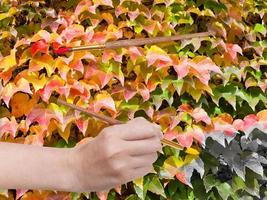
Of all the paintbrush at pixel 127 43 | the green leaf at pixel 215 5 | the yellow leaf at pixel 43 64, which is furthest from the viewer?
the green leaf at pixel 215 5

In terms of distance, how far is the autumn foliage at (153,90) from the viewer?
2133 millimetres

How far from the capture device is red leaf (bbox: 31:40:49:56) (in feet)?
7.07

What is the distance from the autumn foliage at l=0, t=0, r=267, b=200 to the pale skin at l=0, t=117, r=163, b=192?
508 millimetres

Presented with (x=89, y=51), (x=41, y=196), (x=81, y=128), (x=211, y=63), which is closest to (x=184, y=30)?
(x=211, y=63)

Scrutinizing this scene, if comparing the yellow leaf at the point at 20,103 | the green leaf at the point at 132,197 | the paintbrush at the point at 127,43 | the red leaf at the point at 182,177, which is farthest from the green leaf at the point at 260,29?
the yellow leaf at the point at 20,103

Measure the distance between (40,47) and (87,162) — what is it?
0.71 m

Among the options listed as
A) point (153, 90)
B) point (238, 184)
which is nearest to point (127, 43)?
point (153, 90)

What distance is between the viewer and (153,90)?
2174mm

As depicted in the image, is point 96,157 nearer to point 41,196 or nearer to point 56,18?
point 41,196

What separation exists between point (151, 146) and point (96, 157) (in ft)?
0.49

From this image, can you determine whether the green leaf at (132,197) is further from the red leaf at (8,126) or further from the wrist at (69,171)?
the wrist at (69,171)

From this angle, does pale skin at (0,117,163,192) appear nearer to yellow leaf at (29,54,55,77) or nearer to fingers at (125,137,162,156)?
fingers at (125,137,162,156)

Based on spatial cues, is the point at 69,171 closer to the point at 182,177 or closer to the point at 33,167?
the point at 33,167

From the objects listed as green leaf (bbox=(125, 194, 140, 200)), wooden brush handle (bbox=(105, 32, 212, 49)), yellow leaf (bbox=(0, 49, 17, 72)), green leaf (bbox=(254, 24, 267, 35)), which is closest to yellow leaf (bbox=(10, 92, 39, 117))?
yellow leaf (bbox=(0, 49, 17, 72))
